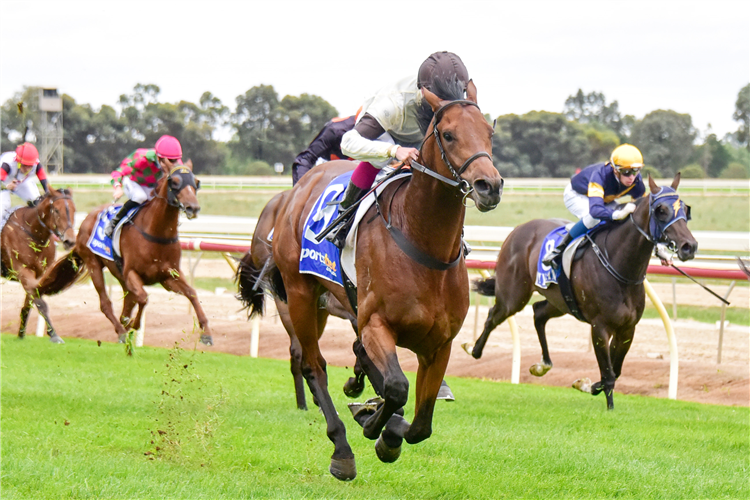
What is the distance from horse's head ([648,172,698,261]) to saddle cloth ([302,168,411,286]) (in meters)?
2.90

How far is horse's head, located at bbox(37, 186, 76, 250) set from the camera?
Result: 9.41m

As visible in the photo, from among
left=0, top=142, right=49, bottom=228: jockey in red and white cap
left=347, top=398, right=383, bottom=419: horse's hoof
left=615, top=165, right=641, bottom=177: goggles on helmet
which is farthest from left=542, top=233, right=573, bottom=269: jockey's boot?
left=0, top=142, right=49, bottom=228: jockey in red and white cap

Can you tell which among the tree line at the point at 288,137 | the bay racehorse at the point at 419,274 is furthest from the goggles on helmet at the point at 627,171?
the tree line at the point at 288,137

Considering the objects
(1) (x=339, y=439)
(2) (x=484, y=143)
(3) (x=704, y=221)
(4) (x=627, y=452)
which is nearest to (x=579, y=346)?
(4) (x=627, y=452)

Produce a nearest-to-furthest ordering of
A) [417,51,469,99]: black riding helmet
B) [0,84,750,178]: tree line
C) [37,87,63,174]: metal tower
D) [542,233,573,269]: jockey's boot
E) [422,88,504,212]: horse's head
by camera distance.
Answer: [422,88,504,212]: horse's head
[417,51,469,99]: black riding helmet
[542,233,573,269]: jockey's boot
[0,84,750,178]: tree line
[37,87,63,174]: metal tower

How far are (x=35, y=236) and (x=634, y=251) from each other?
6.77 metres

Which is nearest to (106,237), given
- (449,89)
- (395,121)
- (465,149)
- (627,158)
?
(627,158)

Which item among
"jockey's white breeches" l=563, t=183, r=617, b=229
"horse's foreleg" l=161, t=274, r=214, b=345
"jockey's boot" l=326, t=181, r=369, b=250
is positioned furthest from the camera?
"horse's foreleg" l=161, t=274, r=214, b=345

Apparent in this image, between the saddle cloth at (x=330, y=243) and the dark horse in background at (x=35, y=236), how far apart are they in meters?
5.63

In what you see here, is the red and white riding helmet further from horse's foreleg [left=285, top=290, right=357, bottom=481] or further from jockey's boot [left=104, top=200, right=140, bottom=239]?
horse's foreleg [left=285, top=290, right=357, bottom=481]

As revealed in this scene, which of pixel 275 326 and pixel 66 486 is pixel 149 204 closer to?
pixel 275 326

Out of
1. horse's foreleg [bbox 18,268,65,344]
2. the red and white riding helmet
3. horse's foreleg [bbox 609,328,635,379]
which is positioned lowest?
→ horse's foreleg [bbox 18,268,65,344]

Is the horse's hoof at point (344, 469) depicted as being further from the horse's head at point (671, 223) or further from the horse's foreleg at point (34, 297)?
the horse's foreleg at point (34, 297)

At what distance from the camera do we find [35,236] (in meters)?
9.81
